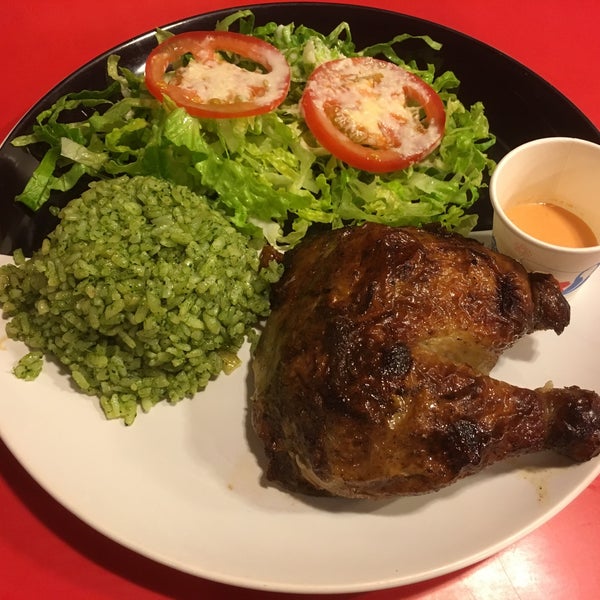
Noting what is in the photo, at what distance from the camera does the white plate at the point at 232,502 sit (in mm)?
2049

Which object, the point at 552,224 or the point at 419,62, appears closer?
the point at 552,224

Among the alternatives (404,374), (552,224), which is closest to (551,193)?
(552,224)

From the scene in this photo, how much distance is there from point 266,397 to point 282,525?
1.52ft

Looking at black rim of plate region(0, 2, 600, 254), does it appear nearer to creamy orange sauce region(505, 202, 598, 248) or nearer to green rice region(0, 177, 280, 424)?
creamy orange sauce region(505, 202, 598, 248)

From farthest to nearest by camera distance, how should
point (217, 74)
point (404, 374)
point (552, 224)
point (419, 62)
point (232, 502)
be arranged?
1. point (419, 62)
2. point (217, 74)
3. point (552, 224)
4. point (232, 502)
5. point (404, 374)

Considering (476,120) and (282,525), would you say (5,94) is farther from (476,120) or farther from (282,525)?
(282,525)

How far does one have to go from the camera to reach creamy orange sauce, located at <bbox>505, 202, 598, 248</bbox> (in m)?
2.71

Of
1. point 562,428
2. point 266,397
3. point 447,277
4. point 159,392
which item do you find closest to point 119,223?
point 159,392

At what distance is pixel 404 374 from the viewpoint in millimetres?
1977

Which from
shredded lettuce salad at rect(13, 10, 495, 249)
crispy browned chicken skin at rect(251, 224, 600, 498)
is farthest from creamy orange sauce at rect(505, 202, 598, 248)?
crispy browned chicken skin at rect(251, 224, 600, 498)

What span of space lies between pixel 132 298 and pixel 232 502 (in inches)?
34.1

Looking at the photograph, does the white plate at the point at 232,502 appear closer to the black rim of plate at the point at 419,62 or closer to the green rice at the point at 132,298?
the green rice at the point at 132,298

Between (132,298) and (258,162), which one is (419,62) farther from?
(132,298)

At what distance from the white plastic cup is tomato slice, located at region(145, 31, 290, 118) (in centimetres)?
117
